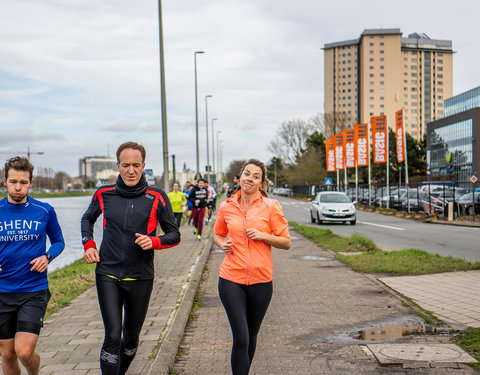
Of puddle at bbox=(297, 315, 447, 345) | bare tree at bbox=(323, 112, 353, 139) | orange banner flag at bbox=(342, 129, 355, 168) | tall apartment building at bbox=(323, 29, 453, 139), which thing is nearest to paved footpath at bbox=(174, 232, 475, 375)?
puddle at bbox=(297, 315, 447, 345)

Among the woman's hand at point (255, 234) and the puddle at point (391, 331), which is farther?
the puddle at point (391, 331)

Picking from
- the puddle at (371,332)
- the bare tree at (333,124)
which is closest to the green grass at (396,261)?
the puddle at (371,332)

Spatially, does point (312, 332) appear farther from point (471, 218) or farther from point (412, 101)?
point (412, 101)

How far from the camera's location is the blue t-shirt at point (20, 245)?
150 inches

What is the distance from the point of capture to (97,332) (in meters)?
6.23

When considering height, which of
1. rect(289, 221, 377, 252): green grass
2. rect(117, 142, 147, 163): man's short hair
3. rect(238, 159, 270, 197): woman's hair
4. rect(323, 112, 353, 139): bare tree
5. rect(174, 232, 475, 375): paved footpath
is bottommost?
rect(289, 221, 377, 252): green grass

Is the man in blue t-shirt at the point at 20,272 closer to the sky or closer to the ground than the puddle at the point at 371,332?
closer to the sky

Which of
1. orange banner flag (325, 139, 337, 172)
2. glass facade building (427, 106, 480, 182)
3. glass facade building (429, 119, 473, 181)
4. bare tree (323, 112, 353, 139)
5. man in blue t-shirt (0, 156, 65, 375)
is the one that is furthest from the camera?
bare tree (323, 112, 353, 139)

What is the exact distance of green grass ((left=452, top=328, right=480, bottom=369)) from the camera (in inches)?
205

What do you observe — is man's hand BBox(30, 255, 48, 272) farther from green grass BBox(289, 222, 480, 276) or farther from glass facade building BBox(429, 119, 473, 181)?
glass facade building BBox(429, 119, 473, 181)

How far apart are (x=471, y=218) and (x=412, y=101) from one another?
484ft

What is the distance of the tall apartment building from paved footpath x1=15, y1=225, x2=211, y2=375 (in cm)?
15148

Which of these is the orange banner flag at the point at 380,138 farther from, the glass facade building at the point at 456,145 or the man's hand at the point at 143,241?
the man's hand at the point at 143,241

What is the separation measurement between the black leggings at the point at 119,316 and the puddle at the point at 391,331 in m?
2.76
